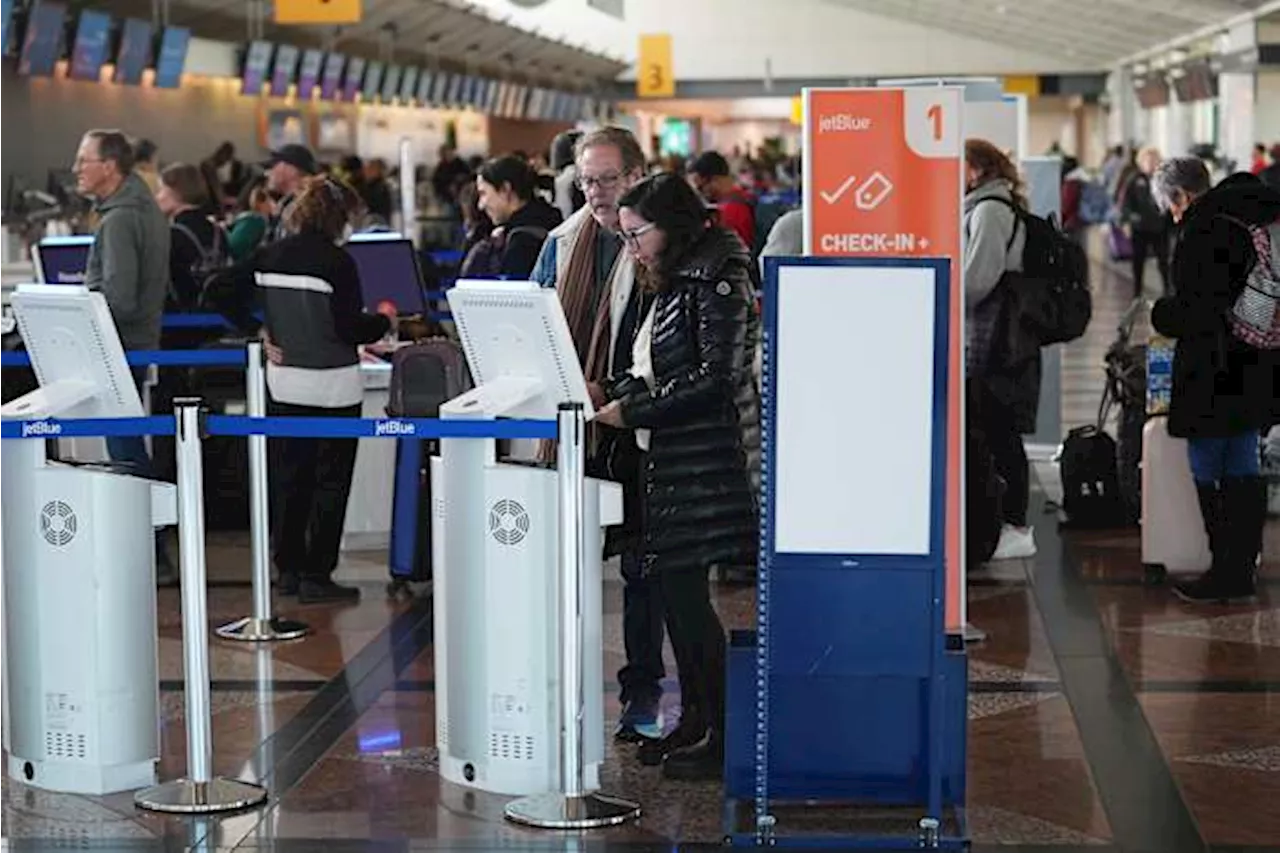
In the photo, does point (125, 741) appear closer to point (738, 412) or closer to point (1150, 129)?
point (738, 412)

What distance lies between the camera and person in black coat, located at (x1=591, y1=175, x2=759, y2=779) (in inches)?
200

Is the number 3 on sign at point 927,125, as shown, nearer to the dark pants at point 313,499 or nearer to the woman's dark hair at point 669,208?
the woman's dark hair at point 669,208

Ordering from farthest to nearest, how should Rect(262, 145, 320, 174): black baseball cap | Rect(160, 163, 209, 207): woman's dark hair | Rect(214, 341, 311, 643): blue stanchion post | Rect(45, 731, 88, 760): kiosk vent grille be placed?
Rect(160, 163, 209, 207): woman's dark hair → Rect(262, 145, 320, 174): black baseball cap → Rect(214, 341, 311, 643): blue stanchion post → Rect(45, 731, 88, 760): kiosk vent grille

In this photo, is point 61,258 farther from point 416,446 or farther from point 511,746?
point 511,746

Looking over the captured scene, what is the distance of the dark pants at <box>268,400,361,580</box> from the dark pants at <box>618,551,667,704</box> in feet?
7.18

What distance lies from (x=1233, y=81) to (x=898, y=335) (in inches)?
1039

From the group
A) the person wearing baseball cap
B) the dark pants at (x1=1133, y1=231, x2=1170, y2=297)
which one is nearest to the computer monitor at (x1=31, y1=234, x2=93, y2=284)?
the person wearing baseball cap

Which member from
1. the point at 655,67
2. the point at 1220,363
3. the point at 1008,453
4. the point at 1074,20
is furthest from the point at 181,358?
the point at 1074,20

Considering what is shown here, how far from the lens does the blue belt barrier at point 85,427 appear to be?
5199 millimetres

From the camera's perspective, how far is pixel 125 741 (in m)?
5.29

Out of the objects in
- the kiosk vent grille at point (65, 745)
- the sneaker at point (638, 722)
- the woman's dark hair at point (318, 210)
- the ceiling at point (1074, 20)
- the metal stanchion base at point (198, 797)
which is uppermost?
the ceiling at point (1074, 20)

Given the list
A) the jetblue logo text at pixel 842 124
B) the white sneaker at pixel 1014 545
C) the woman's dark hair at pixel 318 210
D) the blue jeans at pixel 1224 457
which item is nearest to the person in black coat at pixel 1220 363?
the blue jeans at pixel 1224 457

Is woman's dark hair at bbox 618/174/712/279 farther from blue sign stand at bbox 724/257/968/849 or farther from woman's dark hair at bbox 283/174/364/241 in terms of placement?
woman's dark hair at bbox 283/174/364/241

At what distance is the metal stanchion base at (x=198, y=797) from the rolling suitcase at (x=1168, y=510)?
3.71 meters
